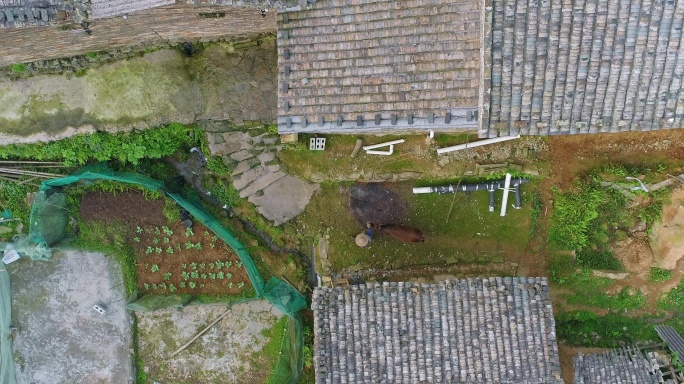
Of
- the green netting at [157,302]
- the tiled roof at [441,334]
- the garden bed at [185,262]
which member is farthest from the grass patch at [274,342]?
the tiled roof at [441,334]

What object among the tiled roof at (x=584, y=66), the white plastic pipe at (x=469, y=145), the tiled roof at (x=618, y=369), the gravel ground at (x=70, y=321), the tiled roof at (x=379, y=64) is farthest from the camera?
the gravel ground at (x=70, y=321)

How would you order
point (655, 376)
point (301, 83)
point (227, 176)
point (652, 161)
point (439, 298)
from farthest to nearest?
1. point (227, 176)
2. point (652, 161)
3. point (655, 376)
4. point (439, 298)
5. point (301, 83)

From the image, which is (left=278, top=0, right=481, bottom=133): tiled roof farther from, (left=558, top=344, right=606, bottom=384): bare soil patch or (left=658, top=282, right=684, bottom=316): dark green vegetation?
(left=658, top=282, right=684, bottom=316): dark green vegetation

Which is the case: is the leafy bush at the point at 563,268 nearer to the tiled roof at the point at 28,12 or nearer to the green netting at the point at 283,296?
the green netting at the point at 283,296

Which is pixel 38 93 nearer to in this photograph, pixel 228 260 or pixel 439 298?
pixel 228 260

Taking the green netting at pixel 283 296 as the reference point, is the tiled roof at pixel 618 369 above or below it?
below

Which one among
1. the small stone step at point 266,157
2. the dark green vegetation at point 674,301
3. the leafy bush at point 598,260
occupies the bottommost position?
the dark green vegetation at point 674,301

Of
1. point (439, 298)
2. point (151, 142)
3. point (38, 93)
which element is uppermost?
point (38, 93)

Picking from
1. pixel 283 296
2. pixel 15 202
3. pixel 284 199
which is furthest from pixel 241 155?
pixel 15 202

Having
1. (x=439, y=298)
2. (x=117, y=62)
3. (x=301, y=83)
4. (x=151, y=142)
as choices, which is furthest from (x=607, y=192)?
(x=117, y=62)
